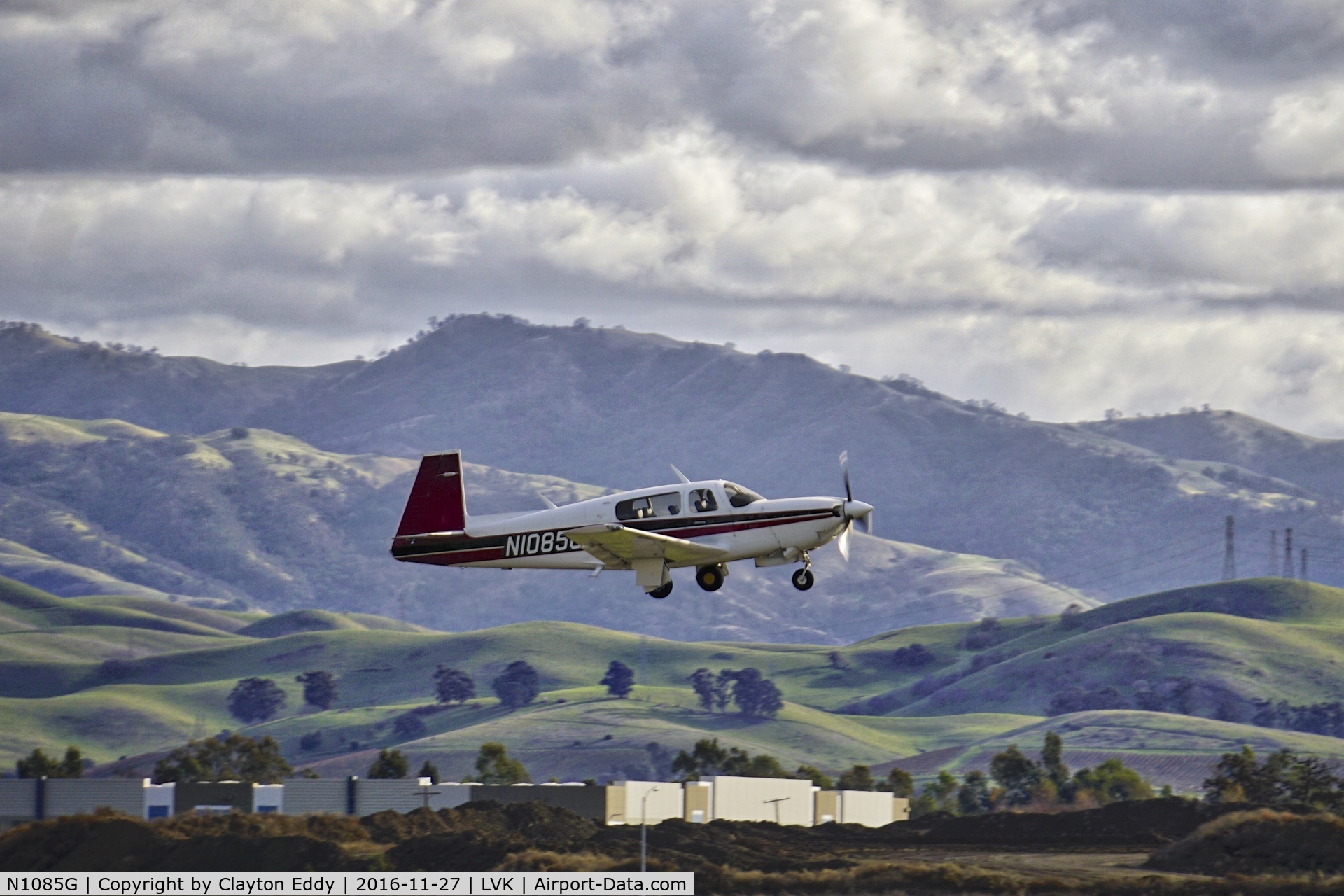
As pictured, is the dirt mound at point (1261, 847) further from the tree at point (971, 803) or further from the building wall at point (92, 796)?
the tree at point (971, 803)

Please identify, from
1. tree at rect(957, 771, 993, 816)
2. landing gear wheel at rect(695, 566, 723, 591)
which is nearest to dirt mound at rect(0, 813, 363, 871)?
landing gear wheel at rect(695, 566, 723, 591)

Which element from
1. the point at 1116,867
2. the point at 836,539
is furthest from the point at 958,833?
the point at 836,539

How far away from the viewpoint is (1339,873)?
7394cm

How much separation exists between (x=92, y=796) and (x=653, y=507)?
73.7 m

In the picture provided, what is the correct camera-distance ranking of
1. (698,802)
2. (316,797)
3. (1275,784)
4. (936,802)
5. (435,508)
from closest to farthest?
(435,508), (698,802), (316,797), (1275,784), (936,802)

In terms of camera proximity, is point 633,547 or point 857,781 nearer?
point 633,547

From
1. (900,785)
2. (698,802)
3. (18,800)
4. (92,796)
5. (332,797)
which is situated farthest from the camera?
(900,785)

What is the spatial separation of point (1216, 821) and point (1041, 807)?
365 ft

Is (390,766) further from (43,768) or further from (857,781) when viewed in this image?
(857,781)

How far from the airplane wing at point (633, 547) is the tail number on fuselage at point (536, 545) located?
2123 millimetres

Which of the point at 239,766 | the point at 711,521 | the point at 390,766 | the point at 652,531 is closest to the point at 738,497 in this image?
the point at 711,521

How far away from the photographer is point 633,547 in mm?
59250

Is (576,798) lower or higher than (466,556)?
lower

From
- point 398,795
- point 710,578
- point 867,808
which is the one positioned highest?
point 710,578
